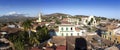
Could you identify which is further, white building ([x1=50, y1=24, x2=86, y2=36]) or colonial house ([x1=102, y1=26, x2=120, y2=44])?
white building ([x1=50, y1=24, x2=86, y2=36])

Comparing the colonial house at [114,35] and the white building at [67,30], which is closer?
the colonial house at [114,35]

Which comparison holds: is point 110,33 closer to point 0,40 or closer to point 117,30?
point 117,30

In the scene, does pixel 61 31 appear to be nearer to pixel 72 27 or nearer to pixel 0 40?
pixel 72 27

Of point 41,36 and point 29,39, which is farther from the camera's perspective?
point 41,36

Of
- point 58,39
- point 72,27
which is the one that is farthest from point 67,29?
point 58,39

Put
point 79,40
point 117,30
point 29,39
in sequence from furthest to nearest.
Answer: point 117,30 → point 29,39 → point 79,40

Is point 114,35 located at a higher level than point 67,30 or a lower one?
lower

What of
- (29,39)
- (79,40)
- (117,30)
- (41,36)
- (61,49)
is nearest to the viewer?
(61,49)

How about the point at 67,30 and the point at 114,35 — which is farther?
the point at 67,30

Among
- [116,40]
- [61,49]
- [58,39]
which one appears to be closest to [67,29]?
[116,40]
